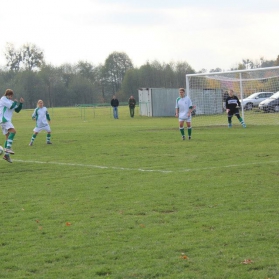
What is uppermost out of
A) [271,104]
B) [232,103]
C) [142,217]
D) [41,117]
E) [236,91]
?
[236,91]

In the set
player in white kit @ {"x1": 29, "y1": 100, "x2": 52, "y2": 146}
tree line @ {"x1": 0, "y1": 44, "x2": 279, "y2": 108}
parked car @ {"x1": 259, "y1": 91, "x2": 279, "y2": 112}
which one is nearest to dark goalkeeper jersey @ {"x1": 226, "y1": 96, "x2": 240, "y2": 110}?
parked car @ {"x1": 259, "y1": 91, "x2": 279, "y2": 112}

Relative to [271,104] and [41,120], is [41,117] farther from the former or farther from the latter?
[271,104]

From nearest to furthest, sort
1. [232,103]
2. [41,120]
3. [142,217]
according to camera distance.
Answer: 1. [142,217]
2. [41,120]
3. [232,103]

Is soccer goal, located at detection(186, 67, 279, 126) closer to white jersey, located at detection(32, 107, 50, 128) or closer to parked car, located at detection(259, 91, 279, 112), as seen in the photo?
parked car, located at detection(259, 91, 279, 112)

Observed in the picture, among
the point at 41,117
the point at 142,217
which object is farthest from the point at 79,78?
the point at 142,217

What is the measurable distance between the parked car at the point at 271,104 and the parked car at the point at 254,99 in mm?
210

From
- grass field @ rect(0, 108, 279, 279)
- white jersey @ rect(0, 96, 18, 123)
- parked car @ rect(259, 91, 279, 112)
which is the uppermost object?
white jersey @ rect(0, 96, 18, 123)

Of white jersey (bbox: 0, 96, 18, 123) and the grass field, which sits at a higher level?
white jersey (bbox: 0, 96, 18, 123)

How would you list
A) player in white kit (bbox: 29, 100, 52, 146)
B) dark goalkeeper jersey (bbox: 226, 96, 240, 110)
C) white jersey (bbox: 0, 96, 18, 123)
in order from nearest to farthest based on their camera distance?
white jersey (bbox: 0, 96, 18, 123), player in white kit (bbox: 29, 100, 52, 146), dark goalkeeper jersey (bbox: 226, 96, 240, 110)

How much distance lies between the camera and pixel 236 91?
33.8 m

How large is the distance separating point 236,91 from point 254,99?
112 cm

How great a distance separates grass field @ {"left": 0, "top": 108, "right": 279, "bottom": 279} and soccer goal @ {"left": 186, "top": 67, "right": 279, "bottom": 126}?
634 inches

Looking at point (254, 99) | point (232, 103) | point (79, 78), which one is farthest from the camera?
point (79, 78)

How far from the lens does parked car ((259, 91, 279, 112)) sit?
33.1 m
